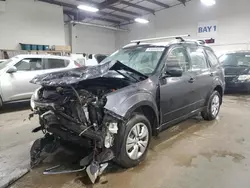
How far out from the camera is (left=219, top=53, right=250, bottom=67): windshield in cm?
860

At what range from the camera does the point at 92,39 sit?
54.2ft

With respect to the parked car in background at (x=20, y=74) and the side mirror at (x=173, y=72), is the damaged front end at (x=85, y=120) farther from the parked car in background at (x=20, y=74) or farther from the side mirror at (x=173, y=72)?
the parked car in background at (x=20, y=74)

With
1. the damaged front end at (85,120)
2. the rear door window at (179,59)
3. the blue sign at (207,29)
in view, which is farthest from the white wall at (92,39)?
the damaged front end at (85,120)

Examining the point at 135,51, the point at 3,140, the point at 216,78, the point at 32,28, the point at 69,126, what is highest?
the point at 32,28

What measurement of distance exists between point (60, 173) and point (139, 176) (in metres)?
0.91

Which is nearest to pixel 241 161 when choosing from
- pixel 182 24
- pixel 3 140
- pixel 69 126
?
pixel 69 126

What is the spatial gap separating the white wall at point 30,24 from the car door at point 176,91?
916 cm

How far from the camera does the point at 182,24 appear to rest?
44.9 feet

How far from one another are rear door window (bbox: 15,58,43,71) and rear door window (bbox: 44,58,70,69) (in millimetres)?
176

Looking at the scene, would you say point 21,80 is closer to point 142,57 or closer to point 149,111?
point 142,57

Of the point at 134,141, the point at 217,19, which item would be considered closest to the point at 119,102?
the point at 134,141

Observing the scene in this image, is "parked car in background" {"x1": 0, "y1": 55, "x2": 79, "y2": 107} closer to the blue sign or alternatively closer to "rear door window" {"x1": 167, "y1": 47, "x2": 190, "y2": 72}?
"rear door window" {"x1": 167, "y1": 47, "x2": 190, "y2": 72}

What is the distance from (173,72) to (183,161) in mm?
1169

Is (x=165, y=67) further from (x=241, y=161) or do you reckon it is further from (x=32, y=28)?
(x=32, y=28)
